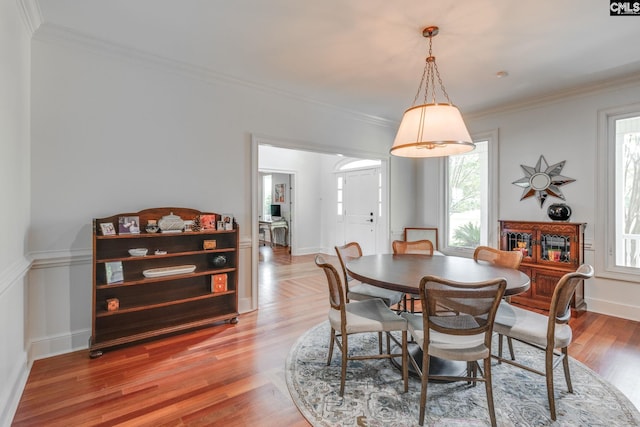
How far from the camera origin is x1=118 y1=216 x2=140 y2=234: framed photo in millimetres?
2781

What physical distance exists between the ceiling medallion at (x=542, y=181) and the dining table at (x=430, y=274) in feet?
6.83

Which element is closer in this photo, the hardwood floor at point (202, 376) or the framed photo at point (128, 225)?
the hardwood floor at point (202, 376)

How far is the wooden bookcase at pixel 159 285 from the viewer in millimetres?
2748

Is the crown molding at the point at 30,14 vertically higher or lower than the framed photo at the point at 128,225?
higher

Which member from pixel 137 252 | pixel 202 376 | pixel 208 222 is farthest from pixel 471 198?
pixel 137 252

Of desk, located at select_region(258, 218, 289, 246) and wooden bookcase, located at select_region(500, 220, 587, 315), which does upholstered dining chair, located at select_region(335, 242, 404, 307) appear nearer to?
wooden bookcase, located at select_region(500, 220, 587, 315)

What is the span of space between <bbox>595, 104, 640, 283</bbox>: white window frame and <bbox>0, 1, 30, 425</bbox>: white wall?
529 centimetres

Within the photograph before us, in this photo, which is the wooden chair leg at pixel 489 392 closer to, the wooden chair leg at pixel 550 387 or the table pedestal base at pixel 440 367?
the wooden chair leg at pixel 550 387

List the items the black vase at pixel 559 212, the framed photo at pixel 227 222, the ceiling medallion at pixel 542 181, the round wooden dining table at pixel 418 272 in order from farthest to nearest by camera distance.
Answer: the ceiling medallion at pixel 542 181, the black vase at pixel 559 212, the framed photo at pixel 227 222, the round wooden dining table at pixel 418 272

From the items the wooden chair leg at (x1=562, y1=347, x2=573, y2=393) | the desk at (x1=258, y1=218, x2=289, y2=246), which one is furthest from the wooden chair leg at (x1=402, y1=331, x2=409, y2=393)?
the desk at (x1=258, y1=218, x2=289, y2=246)

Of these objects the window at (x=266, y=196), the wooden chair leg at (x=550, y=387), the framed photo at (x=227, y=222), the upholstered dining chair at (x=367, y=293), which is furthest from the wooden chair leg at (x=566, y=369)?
the window at (x=266, y=196)

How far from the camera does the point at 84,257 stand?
2.77 meters

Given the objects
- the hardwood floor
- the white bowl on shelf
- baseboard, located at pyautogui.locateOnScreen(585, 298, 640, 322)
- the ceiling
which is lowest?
the hardwood floor

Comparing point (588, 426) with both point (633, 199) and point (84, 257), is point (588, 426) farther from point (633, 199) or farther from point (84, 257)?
point (84, 257)
